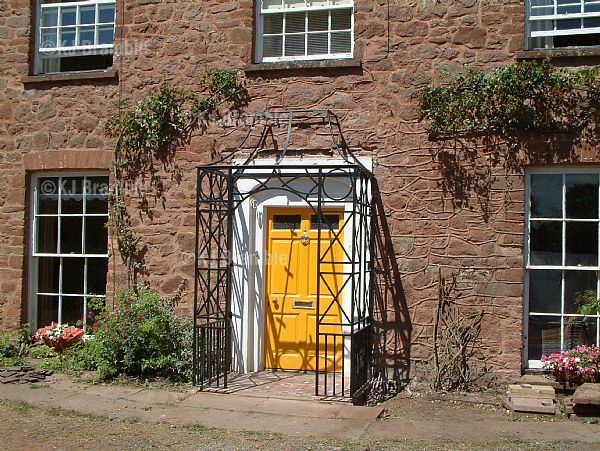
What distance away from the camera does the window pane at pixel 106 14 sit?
10883 millimetres

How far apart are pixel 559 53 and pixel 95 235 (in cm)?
677

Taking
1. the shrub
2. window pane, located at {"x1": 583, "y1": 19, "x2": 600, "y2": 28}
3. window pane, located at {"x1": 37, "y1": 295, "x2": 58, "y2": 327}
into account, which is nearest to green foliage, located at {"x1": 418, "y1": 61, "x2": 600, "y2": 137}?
window pane, located at {"x1": 583, "y1": 19, "x2": 600, "y2": 28}

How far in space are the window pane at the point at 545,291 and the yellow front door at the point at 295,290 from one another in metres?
2.47

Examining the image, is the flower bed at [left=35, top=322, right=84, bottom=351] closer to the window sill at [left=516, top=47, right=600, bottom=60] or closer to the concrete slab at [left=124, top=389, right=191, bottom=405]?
the concrete slab at [left=124, top=389, right=191, bottom=405]

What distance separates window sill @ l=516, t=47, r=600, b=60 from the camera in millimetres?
8898

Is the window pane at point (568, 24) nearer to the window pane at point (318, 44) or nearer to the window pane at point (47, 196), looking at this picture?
the window pane at point (318, 44)

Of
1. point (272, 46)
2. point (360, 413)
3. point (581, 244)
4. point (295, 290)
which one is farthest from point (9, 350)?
point (581, 244)

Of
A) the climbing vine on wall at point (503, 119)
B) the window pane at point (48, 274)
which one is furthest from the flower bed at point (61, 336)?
the climbing vine on wall at point (503, 119)

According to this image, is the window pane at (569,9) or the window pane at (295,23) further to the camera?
the window pane at (295,23)

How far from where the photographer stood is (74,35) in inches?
436

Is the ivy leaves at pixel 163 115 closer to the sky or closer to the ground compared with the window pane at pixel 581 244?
closer to the sky

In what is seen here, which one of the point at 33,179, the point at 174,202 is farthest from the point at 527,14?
the point at 33,179

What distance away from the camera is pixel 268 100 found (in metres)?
9.95

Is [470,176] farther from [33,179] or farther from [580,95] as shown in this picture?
[33,179]
